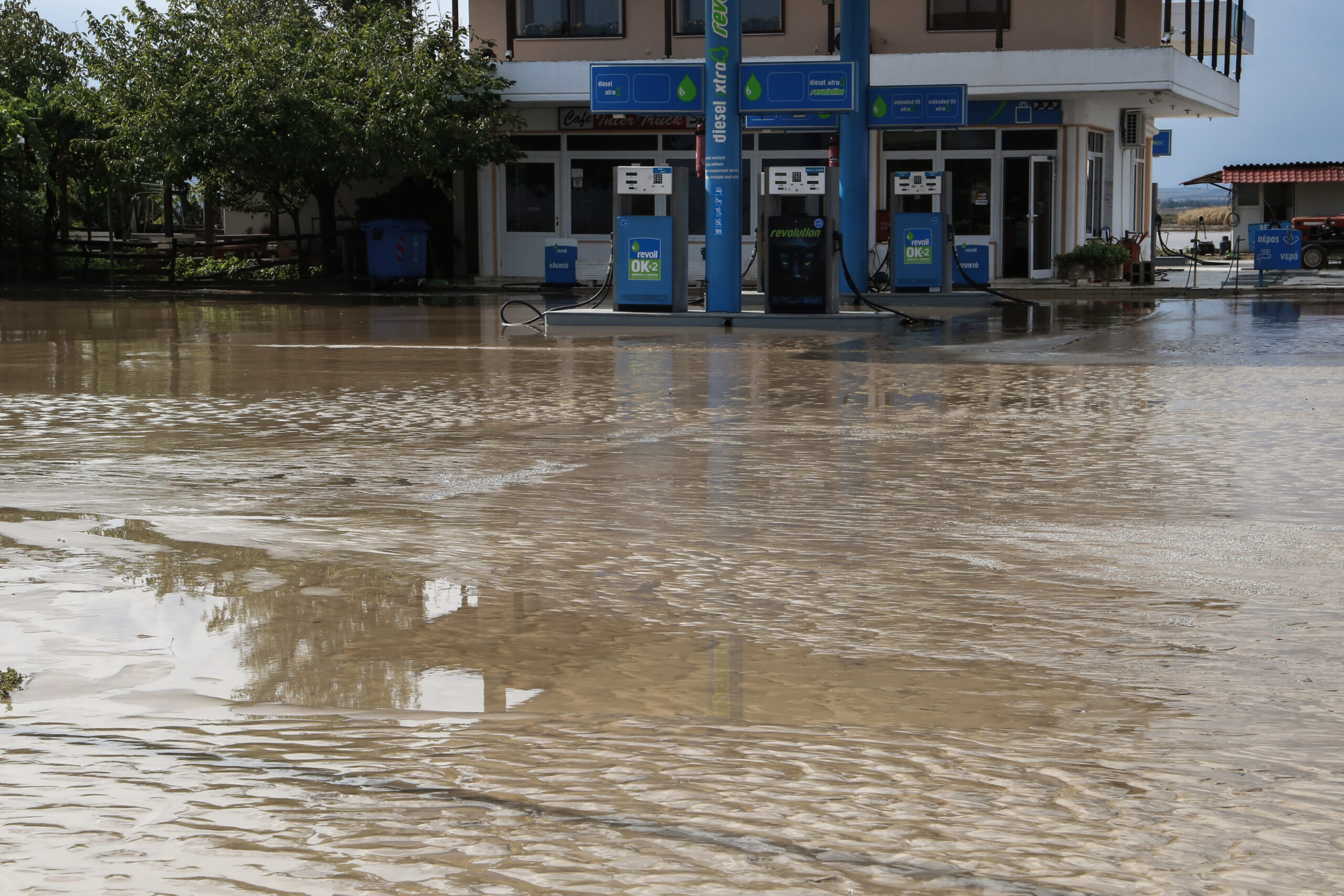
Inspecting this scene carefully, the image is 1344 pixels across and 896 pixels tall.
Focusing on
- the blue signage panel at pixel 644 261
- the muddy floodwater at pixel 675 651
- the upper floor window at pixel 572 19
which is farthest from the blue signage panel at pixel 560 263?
the muddy floodwater at pixel 675 651

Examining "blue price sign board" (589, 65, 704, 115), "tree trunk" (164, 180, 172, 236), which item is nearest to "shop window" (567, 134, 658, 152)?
"tree trunk" (164, 180, 172, 236)

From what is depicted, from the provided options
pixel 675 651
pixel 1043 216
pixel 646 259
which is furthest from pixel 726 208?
pixel 675 651

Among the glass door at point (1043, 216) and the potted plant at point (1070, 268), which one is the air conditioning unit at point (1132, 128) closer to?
the glass door at point (1043, 216)

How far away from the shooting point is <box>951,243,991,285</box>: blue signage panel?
27.2 meters

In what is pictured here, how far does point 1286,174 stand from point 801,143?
26126 mm

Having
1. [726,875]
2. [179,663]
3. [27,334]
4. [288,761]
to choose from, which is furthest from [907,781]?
[27,334]

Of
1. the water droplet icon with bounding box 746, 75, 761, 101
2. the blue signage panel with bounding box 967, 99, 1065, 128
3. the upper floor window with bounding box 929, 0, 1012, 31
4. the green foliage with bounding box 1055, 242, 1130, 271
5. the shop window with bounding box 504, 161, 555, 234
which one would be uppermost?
the upper floor window with bounding box 929, 0, 1012, 31

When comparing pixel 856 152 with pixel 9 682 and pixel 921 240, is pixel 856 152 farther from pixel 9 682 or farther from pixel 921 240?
pixel 9 682

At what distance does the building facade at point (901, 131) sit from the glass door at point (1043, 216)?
4cm

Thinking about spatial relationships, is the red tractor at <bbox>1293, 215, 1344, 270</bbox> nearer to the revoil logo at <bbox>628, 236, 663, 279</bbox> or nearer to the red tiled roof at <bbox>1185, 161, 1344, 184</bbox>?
the red tiled roof at <bbox>1185, 161, 1344, 184</bbox>

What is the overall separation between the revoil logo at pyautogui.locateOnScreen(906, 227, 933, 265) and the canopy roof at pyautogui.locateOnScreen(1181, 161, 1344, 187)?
29535 mm

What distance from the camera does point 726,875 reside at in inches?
119

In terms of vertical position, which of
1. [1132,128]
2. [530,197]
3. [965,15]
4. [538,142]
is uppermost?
[965,15]

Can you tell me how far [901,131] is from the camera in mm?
Answer: 30266
